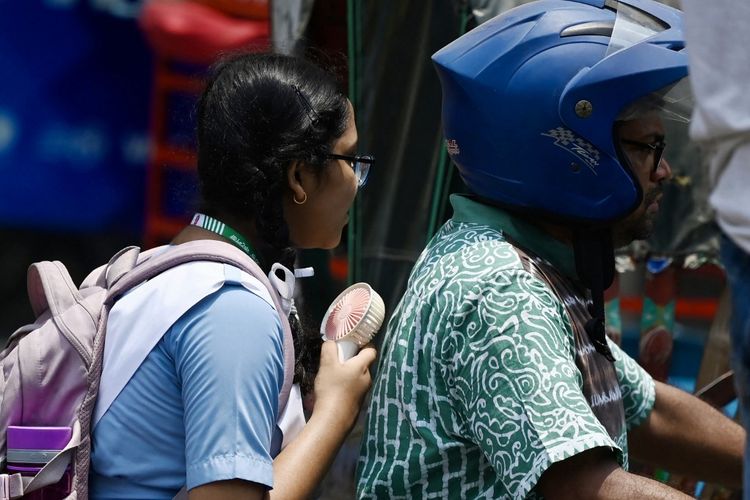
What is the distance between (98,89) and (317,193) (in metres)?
2.82

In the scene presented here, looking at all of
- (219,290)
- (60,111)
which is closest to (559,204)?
(219,290)

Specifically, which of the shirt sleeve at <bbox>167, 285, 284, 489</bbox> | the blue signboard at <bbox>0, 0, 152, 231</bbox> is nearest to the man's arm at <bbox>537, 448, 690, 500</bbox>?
the shirt sleeve at <bbox>167, 285, 284, 489</bbox>

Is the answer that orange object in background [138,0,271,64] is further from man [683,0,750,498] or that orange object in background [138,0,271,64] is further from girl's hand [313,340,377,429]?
man [683,0,750,498]

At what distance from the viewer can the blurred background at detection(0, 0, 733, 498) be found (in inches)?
173

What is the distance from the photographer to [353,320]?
2.49 metres

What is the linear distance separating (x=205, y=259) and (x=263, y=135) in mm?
289

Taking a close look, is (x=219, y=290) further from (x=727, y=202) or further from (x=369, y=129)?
(x=369, y=129)

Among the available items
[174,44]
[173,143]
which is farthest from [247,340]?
[174,44]

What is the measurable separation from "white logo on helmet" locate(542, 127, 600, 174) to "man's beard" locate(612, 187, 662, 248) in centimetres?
20

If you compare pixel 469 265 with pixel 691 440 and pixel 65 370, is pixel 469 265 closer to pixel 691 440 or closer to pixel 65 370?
pixel 65 370

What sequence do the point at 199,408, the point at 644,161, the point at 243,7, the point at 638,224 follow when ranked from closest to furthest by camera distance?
the point at 199,408
the point at 644,161
the point at 638,224
the point at 243,7

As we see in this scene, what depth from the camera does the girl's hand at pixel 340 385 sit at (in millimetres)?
2312

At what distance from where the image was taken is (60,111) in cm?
491

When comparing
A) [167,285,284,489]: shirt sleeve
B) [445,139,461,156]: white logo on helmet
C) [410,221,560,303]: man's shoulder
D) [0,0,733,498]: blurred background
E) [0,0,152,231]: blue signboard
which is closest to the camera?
[167,285,284,489]: shirt sleeve
